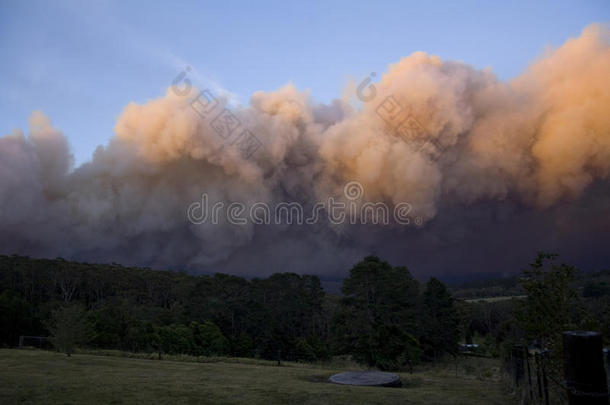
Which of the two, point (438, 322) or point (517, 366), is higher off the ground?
point (517, 366)

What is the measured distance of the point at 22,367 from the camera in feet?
61.8

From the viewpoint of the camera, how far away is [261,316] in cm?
5138

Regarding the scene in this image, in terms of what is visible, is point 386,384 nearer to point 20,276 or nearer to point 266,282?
point 266,282

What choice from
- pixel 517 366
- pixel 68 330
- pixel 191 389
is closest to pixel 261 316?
pixel 68 330

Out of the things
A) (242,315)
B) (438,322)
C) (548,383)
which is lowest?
(438,322)

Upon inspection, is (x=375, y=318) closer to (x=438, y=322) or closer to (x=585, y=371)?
(x=438, y=322)

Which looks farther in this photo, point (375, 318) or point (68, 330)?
point (375, 318)

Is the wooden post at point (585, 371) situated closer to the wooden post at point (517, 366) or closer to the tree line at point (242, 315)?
the wooden post at point (517, 366)

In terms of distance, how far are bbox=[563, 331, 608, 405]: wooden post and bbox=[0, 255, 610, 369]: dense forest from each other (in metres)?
8.18

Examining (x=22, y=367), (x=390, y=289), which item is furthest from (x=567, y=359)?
(x=390, y=289)

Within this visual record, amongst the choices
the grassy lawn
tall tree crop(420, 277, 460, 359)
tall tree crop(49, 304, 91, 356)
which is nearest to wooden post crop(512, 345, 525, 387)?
the grassy lawn

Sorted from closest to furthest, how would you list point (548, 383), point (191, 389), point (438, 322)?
point (548, 383), point (191, 389), point (438, 322)

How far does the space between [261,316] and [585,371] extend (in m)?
50.7

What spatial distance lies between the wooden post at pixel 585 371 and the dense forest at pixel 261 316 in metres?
8.18
